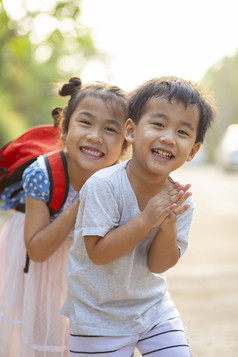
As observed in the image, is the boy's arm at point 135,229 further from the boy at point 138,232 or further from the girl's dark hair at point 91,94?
the girl's dark hair at point 91,94

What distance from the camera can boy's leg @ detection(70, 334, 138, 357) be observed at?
178cm

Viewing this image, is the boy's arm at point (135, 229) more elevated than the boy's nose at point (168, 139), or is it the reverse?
the boy's nose at point (168, 139)

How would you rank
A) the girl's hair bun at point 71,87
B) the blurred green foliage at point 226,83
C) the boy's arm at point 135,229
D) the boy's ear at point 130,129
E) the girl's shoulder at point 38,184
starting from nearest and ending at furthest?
1. the boy's arm at point 135,229
2. the boy's ear at point 130,129
3. the girl's shoulder at point 38,184
4. the girl's hair bun at point 71,87
5. the blurred green foliage at point 226,83

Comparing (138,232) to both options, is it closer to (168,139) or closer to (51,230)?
(168,139)

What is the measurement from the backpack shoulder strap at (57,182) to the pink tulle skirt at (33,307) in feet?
1.06

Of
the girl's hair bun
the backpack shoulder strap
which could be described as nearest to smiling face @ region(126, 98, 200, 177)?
the backpack shoulder strap

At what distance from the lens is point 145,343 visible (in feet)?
6.06

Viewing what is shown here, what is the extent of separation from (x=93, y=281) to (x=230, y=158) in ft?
51.2

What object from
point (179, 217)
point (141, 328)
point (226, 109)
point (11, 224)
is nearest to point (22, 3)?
point (11, 224)

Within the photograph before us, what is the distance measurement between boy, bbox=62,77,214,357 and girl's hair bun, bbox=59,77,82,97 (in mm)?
476

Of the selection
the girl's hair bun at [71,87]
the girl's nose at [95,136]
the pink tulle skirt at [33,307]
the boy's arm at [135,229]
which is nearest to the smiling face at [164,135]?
the boy's arm at [135,229]

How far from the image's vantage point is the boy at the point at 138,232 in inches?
66.7

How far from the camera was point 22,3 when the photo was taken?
379cm

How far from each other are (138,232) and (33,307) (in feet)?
3.24
